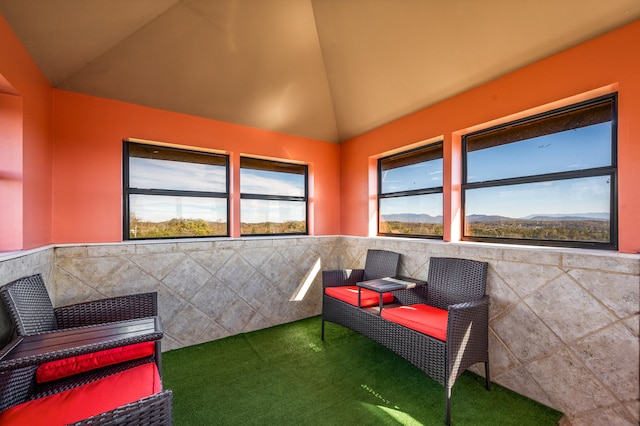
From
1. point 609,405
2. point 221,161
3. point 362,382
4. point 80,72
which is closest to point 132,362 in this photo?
point 362,382

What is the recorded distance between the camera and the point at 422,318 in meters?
2.42

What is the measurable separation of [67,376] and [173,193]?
2136mm

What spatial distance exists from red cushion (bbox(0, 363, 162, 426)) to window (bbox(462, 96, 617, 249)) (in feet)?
10.5

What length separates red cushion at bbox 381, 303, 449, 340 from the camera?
2203 mm

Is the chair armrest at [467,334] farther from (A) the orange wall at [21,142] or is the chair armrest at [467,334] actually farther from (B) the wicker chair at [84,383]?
(A) the orange wall at [21,142]

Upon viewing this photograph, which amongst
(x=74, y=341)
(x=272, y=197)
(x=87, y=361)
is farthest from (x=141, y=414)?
(x=272, y=197)

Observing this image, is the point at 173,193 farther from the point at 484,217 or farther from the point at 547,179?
the point at 547,179

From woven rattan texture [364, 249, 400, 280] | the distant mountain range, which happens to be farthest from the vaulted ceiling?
woven rattan texture [364, 249, 400, 280]

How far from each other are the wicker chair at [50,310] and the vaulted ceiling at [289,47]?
6.33 feet

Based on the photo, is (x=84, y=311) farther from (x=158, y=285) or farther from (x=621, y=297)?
(x=621, y=297)

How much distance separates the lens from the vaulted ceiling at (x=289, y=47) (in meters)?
2.12

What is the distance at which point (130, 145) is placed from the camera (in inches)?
125

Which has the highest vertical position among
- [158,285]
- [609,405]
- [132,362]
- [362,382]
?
[158,285]

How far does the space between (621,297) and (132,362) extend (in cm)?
346
